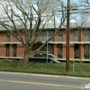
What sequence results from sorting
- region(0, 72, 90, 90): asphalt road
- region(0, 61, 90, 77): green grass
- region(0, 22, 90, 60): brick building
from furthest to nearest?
region(0, 22, 90, 60): brick building → region(0, 61, 90, 77): green grass → region(0, 72, 90, 90): asphalt road

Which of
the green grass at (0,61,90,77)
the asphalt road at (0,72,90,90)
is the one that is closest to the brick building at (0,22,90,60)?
the green grass at (0,61,90,77)

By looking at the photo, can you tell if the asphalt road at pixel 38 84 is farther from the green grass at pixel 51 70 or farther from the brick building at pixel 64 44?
the brick building at pixel 64 44

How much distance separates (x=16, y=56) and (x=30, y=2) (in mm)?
26241

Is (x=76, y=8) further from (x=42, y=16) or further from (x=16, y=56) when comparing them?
(x=16, y=56)

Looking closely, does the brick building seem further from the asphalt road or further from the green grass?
the asphalt road

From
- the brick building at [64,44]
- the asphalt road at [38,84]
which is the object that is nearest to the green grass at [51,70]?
the asphalt road at [38,84]

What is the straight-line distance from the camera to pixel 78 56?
147 feet

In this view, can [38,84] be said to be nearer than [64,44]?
Yes

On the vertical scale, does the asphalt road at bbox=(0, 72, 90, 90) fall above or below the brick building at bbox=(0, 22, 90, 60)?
below

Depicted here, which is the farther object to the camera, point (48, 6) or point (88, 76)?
point (48, 6)

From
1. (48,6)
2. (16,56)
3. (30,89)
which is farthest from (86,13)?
(16,56)

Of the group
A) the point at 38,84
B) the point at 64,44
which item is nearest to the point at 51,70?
the point at 38,84

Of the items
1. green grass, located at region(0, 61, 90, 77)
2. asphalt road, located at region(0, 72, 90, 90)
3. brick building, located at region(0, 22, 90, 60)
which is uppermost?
brick building, located at region(0, 22, 90, 60)

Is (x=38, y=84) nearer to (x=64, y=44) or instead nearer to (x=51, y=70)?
(x=51, y=70)
